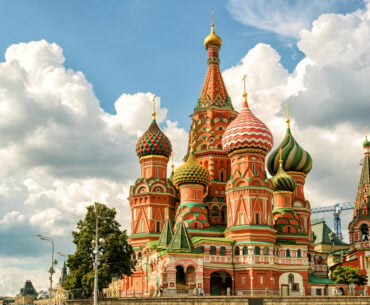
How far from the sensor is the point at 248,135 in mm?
59906

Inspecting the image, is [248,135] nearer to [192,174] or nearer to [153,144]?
[192,174]

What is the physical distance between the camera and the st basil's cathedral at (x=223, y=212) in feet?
182

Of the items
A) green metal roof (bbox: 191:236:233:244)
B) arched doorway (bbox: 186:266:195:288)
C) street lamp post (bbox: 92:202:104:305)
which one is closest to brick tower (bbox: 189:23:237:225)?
green metal roof (bbox: 191:236:233:244)

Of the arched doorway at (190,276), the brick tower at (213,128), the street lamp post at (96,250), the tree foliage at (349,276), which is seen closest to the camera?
the street lamp post at (96,250)

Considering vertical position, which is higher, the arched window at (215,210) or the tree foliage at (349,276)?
the arched window at (215,210)

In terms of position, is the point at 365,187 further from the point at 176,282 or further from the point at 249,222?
the point at 176,282

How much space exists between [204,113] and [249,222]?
19647mm

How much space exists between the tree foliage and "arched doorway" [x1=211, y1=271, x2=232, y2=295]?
12.9 meters

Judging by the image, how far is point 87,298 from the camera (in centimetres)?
4941

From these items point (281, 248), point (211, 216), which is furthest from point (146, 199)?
point (281, 248)

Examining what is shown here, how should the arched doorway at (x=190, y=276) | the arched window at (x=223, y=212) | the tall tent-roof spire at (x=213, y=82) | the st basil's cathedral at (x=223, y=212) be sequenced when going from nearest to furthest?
the arched doorway at (x=190, y=276)
the st basil's cathedral at (x=223, y=212)
the arched window at (x=223, y=212)
the tall tent-roof spire at (x=213, y=82)

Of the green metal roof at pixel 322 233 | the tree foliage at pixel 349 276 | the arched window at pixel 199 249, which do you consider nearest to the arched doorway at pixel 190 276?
the arched window at pixel 199 249

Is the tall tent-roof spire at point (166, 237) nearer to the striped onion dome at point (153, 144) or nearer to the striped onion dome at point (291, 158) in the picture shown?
the striped onion dome at point (153, 144)

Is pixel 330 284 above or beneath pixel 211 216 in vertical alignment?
beneath
